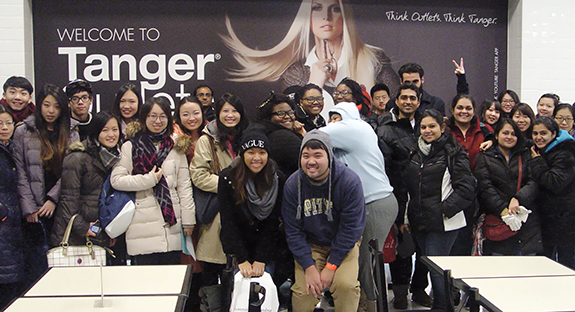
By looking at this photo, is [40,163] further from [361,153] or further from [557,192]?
[557,192]

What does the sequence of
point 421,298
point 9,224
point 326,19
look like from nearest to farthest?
point 9,224 → point 421,298 → point 326,19

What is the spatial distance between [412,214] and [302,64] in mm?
2927

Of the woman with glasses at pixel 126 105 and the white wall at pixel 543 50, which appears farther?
the white wall at pixel 543 50

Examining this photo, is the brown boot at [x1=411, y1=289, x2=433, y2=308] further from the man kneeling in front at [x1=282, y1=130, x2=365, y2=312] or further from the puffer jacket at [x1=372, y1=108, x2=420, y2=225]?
the man kneeling in front at [x1=282, y1=130, x2=365, y2=312]

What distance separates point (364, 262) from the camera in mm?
3129

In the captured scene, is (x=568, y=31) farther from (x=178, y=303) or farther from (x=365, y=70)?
(x=178, y=303)

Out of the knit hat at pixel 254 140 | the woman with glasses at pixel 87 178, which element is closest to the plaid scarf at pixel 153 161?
the woman with glasses at pixel 87 178

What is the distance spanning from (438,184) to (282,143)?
1184 millimetres

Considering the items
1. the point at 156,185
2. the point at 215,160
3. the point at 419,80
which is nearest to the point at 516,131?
the point at 419,80

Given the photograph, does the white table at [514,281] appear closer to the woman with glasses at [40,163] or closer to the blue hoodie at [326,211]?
the blue hoodie at [326,211]

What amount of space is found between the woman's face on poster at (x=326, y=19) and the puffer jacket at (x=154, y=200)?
3.15m

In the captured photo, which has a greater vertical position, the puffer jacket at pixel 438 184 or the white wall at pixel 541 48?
the white wall at pixel 541 48

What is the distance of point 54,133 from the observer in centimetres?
340

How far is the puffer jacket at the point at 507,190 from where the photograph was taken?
11.7ft
